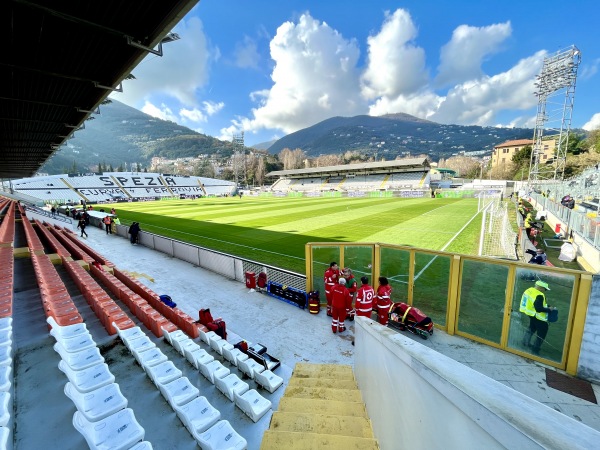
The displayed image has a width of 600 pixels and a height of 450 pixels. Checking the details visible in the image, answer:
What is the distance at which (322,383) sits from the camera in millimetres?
3986

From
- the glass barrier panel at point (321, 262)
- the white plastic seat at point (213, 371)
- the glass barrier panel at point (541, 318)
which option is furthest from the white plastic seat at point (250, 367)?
the glass barrier panel at point (541, 318)

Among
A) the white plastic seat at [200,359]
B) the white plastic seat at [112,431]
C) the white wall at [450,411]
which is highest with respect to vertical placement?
the white wall at [450,411]

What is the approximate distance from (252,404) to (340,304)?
10.2ft

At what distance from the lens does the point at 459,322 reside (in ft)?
19.9

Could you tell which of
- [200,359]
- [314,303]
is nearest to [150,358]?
[200,359]

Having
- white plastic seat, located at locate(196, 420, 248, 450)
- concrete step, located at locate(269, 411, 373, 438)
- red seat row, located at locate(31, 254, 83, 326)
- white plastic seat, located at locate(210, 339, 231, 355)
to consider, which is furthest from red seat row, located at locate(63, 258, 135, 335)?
concrete step, located at locate(269, 411, 373, 438)

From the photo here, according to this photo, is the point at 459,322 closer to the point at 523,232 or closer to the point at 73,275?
the point at 73,275

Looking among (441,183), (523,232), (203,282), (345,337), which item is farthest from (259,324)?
(441,183)

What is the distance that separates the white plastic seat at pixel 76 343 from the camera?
3.92 m

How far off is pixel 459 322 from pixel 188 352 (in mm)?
5660

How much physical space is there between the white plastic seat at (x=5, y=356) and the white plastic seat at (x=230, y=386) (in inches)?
101

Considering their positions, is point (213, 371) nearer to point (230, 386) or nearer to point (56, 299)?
point (230, 386)

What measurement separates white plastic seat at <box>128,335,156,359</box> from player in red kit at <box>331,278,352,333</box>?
363 centimetres

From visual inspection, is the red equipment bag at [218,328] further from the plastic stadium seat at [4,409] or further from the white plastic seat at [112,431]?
the plastic stadium seat at [4,409]
